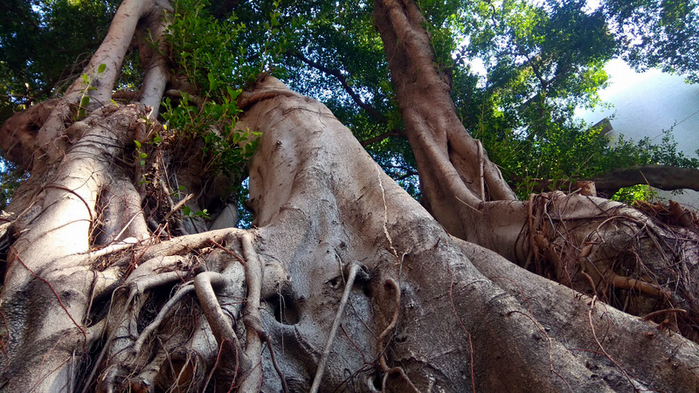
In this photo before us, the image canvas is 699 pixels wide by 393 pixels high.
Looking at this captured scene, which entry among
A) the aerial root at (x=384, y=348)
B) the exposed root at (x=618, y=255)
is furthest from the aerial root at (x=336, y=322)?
the exposed root at (x=618, y=255)

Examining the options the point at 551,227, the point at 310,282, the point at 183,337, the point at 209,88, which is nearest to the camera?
the point at 183,337

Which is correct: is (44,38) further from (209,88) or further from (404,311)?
(404,311)

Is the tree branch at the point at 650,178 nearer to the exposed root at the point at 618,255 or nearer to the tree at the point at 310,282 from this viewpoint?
the exposed root at the point at 618,255

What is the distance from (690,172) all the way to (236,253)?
4409 mm

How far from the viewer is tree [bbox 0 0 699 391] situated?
1776 mm

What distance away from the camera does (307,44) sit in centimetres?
715

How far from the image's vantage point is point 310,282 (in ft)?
7.86

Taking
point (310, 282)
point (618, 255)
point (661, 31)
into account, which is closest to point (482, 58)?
point (661, 31)

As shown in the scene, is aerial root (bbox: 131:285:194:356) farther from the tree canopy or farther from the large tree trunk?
the tree canopy

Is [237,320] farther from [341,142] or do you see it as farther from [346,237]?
[341,142]

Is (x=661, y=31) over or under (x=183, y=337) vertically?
over

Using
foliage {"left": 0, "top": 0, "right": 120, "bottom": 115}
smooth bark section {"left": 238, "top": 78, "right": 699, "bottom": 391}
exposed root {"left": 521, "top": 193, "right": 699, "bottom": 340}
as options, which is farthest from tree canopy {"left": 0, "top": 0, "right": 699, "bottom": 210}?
smooth bark section {"left": 238, "top": 78, "right": 699, "bottom": 391}

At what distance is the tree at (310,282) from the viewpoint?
5.83 ft

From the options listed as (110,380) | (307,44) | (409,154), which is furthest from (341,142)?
(307,44)
